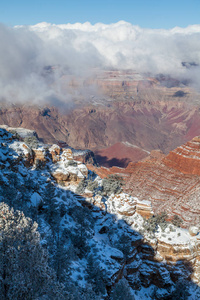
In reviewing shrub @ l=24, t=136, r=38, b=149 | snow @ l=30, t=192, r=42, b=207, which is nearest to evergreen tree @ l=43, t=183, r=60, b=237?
snow @ l=30, t=192, r=42, b=207

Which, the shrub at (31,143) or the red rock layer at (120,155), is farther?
the red rock layer at (120,155)

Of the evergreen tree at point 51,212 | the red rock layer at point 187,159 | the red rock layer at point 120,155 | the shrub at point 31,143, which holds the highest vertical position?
the shrub at point 31,143

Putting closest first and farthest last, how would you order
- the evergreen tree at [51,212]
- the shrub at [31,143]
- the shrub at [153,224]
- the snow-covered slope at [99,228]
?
the snow-covered slope at [99,228], the evergreen tree at [51,212], the shrub at [153,224], the shrub at [31,143]

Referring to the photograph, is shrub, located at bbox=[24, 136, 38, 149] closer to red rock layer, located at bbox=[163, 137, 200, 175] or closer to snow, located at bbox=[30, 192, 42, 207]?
snow, located at bbox=[30, 192, 42, 207]

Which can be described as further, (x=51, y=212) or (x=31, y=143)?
(x=31, y=143)

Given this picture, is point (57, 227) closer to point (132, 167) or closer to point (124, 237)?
point (124, 237)

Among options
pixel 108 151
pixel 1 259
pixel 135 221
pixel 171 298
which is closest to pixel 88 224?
pixel 135 221

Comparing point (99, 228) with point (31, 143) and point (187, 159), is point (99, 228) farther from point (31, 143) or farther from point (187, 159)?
point (187, 159)

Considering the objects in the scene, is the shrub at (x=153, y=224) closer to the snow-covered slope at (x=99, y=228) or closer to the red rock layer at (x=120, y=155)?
the snow-covered slope at (x=99, y=228)

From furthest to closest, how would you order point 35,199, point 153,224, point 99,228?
point 153,224 → point 99,228 → point 35,199

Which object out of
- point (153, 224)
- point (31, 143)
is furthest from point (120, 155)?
point (153, 224)

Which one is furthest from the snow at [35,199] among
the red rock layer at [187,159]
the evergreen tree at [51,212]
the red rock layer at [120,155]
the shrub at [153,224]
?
the red rock layer at [120,155]
